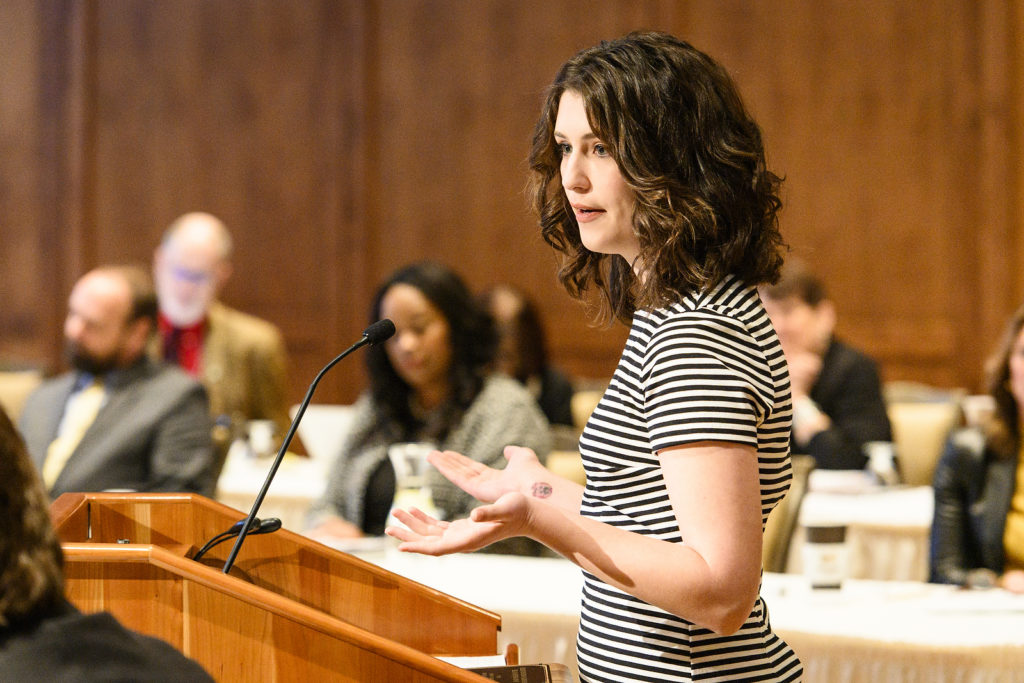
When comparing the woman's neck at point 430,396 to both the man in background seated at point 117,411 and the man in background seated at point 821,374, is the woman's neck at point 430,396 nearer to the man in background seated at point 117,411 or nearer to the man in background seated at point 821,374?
the man in background seated at point 117,411

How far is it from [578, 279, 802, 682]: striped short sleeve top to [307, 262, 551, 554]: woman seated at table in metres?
2.07

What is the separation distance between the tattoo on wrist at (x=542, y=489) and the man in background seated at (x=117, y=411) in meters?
2.47

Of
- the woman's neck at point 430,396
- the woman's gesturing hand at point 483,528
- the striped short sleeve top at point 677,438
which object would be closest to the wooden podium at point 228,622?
the woman's gesturing hand at point 483,528

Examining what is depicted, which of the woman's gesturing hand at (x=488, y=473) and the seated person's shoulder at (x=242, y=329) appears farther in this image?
the seated person's shoulder at (x=242, y=329)

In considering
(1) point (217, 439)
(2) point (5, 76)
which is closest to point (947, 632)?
(1) point (217, 439)

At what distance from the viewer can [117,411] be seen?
3836 mm

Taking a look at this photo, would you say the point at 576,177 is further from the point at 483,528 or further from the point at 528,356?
the point at 528,356

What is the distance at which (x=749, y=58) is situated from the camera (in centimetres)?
645

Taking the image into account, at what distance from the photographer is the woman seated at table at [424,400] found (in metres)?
3.46

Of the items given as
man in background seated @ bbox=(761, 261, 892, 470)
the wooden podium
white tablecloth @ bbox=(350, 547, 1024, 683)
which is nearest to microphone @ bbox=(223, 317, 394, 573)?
the wooden podium

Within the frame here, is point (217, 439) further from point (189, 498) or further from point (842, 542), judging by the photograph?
point (189, 498)

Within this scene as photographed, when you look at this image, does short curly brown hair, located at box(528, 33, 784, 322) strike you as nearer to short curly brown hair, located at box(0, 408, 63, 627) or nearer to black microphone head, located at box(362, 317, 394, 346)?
black microphone head, located at box(362, 317, 394, 346)

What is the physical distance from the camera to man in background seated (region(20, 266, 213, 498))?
12.4 ft

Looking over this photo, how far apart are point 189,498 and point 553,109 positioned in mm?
639
